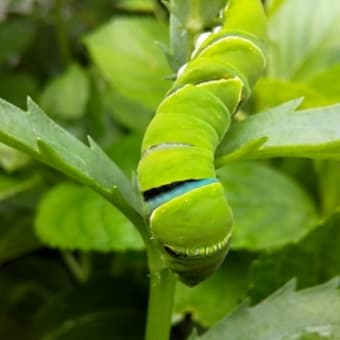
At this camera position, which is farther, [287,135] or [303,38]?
[303,38]

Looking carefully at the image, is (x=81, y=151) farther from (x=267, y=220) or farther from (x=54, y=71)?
(x=54, y=71)

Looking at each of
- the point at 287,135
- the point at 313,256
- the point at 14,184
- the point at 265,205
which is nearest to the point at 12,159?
the point at 14,184

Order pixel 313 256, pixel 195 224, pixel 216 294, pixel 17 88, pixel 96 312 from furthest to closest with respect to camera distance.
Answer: pixel 17 88 < pixel 96 312 < pixel 216 294 < pixel 313 256 < pixel 195 224

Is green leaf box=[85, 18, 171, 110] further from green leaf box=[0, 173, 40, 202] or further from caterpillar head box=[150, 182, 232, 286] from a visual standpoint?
caterpillar head box=[150, 182, 232, 286]

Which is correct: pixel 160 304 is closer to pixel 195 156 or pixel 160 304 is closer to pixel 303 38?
pixel 195 156

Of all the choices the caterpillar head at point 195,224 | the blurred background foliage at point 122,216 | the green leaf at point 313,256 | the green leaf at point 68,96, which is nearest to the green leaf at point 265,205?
the blurred background foliage at point 122,216

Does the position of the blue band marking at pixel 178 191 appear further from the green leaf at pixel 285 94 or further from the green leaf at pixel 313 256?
the green leaf at pixel 285 94

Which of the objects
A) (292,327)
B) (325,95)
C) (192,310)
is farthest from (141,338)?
(292,327)
